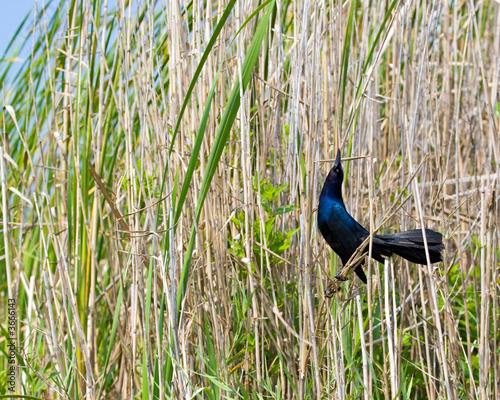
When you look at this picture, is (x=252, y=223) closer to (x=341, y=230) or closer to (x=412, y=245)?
(x=341, y=230)

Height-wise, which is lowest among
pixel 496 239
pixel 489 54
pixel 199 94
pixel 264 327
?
pixel 264 327

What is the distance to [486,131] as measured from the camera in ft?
8.07

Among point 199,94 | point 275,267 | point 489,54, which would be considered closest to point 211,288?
point 275,267

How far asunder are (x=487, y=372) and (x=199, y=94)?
3.51 feet

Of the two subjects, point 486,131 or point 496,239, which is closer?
point 496,239

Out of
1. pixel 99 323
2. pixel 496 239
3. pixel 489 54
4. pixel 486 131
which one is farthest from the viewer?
pixel 489 54

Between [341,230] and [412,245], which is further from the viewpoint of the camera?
[341,230]

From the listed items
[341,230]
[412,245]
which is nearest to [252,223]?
[341,230]

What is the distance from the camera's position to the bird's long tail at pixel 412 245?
1307mm

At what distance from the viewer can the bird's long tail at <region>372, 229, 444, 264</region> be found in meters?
1.31

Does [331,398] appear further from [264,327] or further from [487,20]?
[487,20]

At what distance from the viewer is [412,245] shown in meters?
1.32

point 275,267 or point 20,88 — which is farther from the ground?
point 20,88

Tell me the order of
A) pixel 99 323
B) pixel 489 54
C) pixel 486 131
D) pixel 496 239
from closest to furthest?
pixel 496 239
pixel 99 323
pixel 486 131
pixel 489 54
